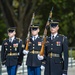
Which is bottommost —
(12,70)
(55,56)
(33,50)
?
(12,70)

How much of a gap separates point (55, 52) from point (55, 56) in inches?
3.2

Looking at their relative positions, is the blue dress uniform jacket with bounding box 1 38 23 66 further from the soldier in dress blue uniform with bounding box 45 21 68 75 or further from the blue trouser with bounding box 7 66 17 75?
the soldier in dress blue uniform with bounding box 45 21 68 75

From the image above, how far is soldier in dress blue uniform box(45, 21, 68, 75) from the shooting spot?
741 cm

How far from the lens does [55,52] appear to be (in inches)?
294

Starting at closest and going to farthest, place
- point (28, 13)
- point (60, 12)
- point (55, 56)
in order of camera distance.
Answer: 1. point (55, 56)
2. point (28, 13)
3. point (60, 12)

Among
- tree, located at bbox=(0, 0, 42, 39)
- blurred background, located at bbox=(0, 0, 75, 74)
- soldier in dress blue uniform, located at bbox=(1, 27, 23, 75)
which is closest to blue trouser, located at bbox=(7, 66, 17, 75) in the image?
soldier in dress blue uniform, located at bbox=(1, 27, 23, 75)

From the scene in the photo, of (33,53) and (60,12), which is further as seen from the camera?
(60,12)

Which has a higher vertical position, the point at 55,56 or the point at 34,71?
the point at 55,56

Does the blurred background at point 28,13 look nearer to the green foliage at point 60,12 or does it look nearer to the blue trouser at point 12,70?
the green foliage at point 60,12

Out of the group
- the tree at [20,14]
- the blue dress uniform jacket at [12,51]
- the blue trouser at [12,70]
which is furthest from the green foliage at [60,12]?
the blue trouser at [12,70]

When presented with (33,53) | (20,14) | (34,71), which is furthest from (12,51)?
(20,14)

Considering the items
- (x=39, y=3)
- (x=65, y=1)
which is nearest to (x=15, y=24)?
(x=39, y=3)

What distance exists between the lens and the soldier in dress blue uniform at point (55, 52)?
7.41m

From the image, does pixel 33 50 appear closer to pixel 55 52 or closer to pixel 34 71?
pixel 34 71
